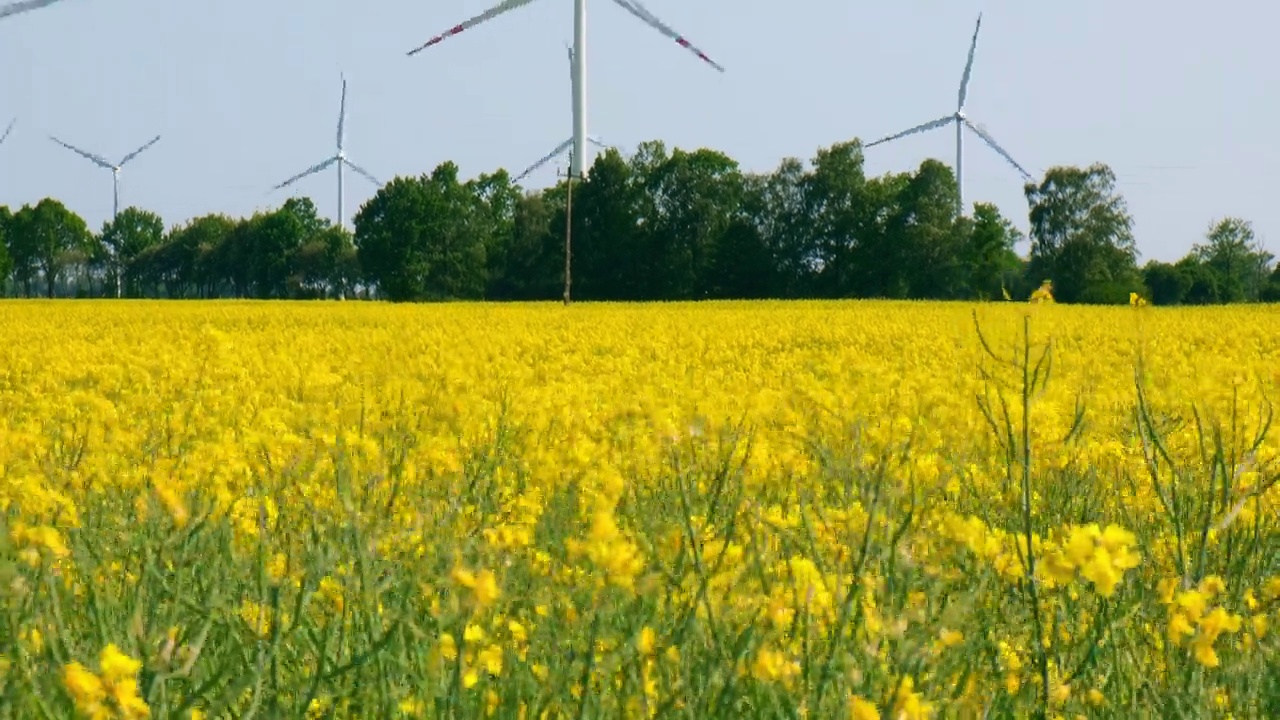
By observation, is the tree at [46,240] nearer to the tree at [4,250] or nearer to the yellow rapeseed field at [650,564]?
the tree at [4,250]

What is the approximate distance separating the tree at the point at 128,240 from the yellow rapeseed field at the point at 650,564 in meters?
119

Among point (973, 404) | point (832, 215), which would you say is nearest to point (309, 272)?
point (832, 215)

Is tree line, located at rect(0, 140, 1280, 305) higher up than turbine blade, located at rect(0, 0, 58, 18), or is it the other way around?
turbine blade, located at rect(0, 0, 58, 18)

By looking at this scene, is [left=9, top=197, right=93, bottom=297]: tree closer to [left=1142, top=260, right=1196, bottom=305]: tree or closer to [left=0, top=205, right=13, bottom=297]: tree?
[left=0, top=205, right=13, bottom=297]: tree

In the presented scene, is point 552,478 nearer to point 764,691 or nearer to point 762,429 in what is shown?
point 762,429

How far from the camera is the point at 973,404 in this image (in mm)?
8609

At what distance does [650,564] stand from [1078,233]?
82034 mm

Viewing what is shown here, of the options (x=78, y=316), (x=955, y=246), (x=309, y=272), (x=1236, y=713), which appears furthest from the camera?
(x=309, y=272)

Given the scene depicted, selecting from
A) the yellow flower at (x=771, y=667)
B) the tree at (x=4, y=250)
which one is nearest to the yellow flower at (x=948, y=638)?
the yellow flower at (x=771, y=667)

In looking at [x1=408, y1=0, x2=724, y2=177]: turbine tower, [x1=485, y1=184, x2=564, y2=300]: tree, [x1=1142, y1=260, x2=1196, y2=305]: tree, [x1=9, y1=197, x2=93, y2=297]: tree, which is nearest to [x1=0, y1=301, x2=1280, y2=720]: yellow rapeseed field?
[x1=408, y1=0, x2=724, y2=177]: turbine tower

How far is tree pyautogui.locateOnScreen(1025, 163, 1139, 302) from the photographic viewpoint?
7781 centimetres

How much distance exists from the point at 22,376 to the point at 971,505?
10.7 metres

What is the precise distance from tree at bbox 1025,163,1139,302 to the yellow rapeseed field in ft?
234

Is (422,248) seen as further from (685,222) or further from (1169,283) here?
(1169,283)
